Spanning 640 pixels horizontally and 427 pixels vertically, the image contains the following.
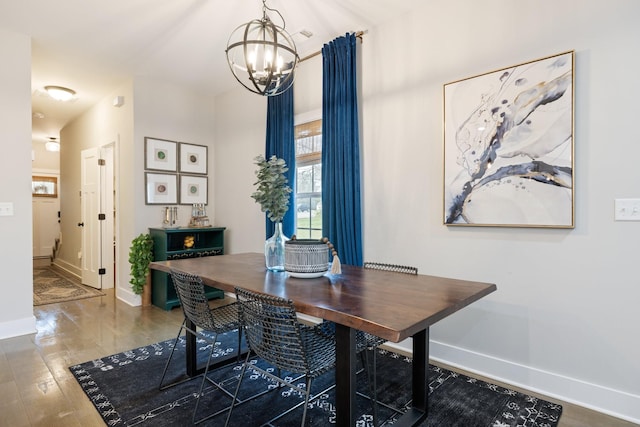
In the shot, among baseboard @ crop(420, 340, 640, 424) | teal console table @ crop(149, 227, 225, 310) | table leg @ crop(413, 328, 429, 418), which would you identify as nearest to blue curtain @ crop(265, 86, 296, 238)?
teal console table @ crop(149, 227, 225, 310)

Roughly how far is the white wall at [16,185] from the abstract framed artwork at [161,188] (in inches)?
49.1

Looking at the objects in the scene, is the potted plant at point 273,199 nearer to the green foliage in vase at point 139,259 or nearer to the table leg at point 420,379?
the table leg at point 420,379

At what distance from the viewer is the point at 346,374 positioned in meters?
1.50

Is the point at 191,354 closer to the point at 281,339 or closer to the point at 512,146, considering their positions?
the point at 281,339

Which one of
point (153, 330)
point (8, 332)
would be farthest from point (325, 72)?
point (8, 332)

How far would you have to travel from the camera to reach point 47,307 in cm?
429

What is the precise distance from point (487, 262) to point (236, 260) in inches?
75.9

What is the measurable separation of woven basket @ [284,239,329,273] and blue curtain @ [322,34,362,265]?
1196 mm

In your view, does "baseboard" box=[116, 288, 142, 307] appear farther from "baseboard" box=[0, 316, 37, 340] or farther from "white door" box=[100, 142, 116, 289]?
"baseboard" box=[0, 316, 37, 340]

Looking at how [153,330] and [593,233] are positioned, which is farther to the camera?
[153,330]

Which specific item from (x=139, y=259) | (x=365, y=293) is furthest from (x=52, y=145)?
(x=365, y=293)

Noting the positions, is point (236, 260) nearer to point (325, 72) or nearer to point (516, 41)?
point (325, 72)

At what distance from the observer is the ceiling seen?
116 inches

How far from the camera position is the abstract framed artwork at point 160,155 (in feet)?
14.9
